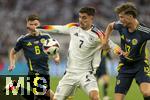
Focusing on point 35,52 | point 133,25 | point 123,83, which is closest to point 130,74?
point 123,83

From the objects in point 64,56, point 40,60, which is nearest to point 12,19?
point 64,56

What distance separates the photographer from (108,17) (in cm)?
2761

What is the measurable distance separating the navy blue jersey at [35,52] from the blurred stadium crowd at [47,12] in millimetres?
15665

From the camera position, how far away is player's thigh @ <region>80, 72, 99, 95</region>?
31.0ft

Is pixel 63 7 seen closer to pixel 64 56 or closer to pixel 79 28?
pixel 64 56

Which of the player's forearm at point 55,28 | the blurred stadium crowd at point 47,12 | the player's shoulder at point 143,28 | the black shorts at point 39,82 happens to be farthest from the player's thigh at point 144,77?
the blurred stadium crowd at point 47,12

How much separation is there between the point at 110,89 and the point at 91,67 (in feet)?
26.9

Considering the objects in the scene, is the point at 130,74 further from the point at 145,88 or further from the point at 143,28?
the point at 143,28

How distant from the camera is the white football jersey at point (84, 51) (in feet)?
31.6

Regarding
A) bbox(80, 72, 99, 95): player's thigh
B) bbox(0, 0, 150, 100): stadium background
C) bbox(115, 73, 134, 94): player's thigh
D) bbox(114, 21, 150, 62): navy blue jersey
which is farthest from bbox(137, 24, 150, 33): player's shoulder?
bbox(0, 0, 150, 100): stadium background

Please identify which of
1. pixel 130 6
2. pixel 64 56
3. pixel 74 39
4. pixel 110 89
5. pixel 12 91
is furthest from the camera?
pixel 64 56

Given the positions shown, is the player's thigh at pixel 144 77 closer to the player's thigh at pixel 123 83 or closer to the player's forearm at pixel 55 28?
the player's thigh at pixel 123 83

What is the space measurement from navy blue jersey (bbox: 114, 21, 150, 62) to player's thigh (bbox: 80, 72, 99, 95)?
25.5 inches

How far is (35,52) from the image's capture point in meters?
11.4
